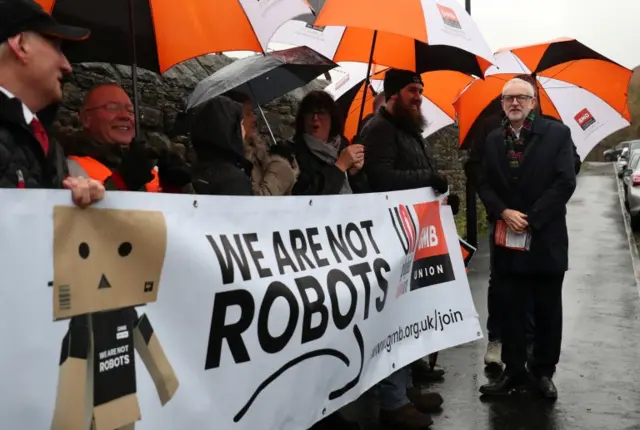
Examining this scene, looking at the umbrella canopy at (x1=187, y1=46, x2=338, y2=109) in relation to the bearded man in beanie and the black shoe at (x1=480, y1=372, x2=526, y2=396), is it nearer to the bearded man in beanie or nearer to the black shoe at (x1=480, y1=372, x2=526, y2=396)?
the bearded man in beanie

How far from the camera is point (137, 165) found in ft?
10.00

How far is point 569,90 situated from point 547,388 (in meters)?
2.76

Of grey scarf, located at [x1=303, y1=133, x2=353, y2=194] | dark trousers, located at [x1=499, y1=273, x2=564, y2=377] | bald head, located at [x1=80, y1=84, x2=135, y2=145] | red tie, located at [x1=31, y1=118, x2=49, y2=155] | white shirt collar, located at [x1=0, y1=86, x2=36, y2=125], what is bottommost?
dark trousers, located at [x1=499, y1=273, x2=564, y2=377]

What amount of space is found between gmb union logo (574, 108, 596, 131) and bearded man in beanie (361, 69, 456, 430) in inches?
86.5

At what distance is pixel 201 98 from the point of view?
202 inches

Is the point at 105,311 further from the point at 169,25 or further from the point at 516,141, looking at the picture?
the point at 516,141

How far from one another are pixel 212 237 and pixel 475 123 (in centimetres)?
422

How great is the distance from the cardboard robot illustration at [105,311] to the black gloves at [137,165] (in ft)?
1.33

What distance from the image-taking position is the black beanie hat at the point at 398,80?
489 centimetres

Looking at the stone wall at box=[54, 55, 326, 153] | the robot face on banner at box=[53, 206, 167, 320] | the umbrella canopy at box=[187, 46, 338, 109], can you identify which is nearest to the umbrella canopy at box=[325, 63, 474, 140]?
the umbrella canopy at box=[187, 46, 338, 109]

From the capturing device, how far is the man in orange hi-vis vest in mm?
3074

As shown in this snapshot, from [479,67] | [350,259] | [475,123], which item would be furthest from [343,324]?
[475,123]

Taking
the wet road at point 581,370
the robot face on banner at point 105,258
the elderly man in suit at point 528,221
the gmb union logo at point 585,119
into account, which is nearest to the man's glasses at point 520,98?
the elderly man in suit at point 528,221

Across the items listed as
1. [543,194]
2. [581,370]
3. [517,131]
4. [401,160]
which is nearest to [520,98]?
[517,131]
